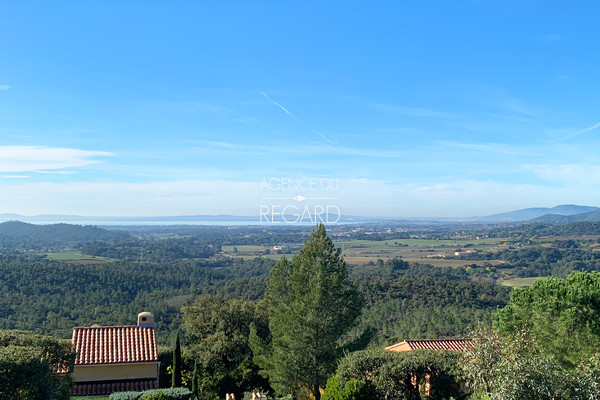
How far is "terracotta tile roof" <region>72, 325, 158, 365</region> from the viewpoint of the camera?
16.9 meters

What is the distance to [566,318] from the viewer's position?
46.0ft

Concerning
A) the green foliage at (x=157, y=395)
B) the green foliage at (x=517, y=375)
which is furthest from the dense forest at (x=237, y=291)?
the green foliage at (x=517, y=375)

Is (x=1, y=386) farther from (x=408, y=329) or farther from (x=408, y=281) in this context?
(x=408, y=281)

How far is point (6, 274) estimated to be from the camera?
78.9 meters

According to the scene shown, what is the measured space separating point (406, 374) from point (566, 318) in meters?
5.12

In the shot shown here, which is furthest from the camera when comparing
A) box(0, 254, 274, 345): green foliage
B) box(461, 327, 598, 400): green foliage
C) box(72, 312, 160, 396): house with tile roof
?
box(0, 254, 274, 345): green foliage

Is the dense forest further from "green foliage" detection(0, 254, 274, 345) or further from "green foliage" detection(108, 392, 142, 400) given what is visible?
"green foliage" detection(108, 392, 142, 400)

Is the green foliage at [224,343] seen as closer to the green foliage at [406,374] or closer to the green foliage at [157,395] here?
the green foliage at [157,395]

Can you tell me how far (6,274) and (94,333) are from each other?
2913 inches

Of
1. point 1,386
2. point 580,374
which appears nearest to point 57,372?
point 1,386

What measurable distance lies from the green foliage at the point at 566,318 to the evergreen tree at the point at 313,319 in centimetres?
557

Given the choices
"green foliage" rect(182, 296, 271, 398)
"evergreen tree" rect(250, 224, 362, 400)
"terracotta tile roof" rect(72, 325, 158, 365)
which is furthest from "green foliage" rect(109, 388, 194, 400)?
"green foliage" rect(182, 296, 271, 398)

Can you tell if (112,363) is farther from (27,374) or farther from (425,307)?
(425,307)

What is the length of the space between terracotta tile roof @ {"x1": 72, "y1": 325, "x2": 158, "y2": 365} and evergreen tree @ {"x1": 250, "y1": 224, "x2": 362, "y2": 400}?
15.8ft
